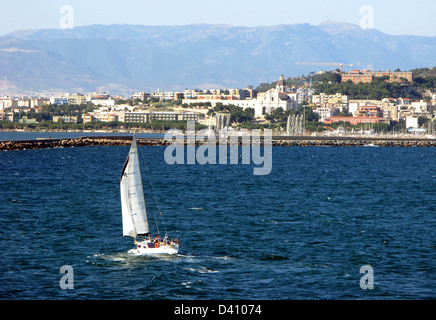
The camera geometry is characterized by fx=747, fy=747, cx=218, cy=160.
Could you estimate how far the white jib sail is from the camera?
34.9m

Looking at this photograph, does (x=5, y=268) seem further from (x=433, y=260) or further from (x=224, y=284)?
(x=433, y=260)

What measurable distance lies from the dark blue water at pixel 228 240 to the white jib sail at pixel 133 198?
1498 millimetres

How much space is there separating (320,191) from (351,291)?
129ft

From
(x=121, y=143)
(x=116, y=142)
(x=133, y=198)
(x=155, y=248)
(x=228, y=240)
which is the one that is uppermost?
(x=133, y=198)

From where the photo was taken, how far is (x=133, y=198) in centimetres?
3566

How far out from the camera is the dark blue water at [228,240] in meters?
30.8

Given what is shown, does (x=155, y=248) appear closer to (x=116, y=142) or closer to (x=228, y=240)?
(x=228, y=240)

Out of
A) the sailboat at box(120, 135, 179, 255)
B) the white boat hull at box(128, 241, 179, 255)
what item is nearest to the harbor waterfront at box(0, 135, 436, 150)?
the sailboat at box(120, 135, 179, 255)

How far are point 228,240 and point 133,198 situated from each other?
Result: 7.30 m

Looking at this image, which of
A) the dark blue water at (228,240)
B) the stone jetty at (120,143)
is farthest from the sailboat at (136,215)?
the stone jetty at (120,143)

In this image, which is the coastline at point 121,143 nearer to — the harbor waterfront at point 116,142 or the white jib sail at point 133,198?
the harbor waterfront at point 116,142

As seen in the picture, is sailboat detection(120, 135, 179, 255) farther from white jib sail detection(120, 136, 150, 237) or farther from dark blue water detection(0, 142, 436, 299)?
dark blue water detection(0, 142, 436, 299)

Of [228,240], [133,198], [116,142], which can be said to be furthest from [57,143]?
[133,198]
